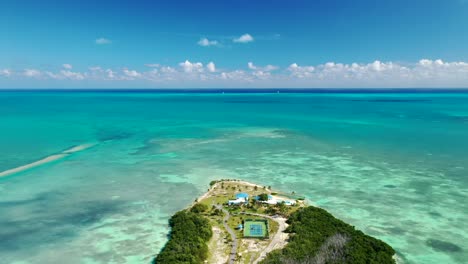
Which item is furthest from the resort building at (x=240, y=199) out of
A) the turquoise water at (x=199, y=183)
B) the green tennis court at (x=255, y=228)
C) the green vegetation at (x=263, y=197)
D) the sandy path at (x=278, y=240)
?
the turquoise water at (x=199, y=183)

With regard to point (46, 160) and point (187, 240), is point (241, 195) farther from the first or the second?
point (46, 160)

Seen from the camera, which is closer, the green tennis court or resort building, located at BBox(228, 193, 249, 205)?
the green tennis court

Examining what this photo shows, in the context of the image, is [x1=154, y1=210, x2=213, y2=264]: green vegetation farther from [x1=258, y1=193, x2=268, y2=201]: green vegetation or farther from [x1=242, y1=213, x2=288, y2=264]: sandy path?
[x1=258, y1=193, x2=268, y2=201]: green vegetation

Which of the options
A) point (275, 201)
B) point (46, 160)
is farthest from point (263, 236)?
point (46, 160)

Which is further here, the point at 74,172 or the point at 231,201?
the point at 74,172

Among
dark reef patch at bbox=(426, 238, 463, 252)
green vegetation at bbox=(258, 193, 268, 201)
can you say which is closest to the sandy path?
green vegetation at bbox=(258, 193, 268, 201)

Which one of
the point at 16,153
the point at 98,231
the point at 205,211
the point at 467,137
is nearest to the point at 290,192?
the point at 205,211

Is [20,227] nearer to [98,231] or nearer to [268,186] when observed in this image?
[98,231]

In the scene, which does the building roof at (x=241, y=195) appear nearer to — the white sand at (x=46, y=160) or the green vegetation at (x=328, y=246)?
the green vegetation at (x=328, y=246)
